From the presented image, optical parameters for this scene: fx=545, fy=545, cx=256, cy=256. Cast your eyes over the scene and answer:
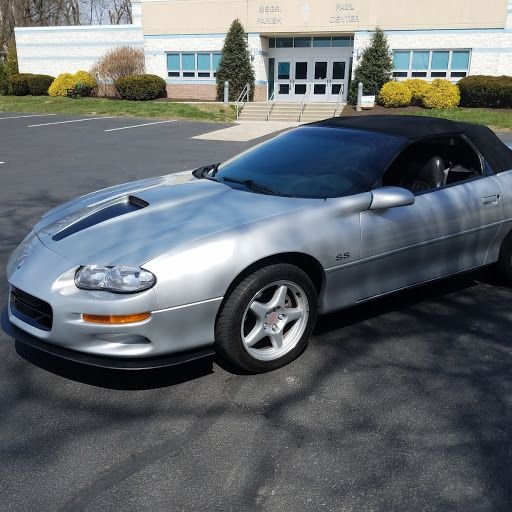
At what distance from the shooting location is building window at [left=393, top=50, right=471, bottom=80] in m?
26.6

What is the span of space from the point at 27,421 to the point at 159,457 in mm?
783

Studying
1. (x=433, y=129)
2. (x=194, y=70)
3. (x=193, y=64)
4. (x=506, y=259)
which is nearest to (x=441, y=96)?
(x=194, y=70)

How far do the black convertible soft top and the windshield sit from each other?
→ 14 centimetres

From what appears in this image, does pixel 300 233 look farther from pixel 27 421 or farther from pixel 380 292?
pixel 27 421

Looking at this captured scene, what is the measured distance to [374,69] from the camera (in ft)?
85.0

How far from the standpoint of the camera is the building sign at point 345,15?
1061 inches

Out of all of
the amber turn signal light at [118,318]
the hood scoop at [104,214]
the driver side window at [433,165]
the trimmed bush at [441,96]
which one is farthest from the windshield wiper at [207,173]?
the trimmed bush at [441,96]

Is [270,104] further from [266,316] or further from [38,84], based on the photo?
[266,316]

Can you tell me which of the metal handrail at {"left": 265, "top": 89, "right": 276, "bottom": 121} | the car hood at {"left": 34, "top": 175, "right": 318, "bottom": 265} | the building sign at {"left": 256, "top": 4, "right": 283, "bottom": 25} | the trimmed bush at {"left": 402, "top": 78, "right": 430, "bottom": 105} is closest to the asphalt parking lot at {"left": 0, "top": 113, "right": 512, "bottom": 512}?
the car hood at {"left": 34, "top": 175, "right": 318, "bottom": 265}

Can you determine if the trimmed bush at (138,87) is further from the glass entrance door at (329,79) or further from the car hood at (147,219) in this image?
the car hood at (147,219)

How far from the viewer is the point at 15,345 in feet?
11.9

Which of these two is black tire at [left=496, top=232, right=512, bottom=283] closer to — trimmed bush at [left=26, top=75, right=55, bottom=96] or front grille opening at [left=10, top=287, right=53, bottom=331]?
front grille opening at [left=10, top=287, right=53, bottom=331]

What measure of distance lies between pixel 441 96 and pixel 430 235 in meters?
22.2

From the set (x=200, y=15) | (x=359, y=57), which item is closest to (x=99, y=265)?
(x=359, y=57)
